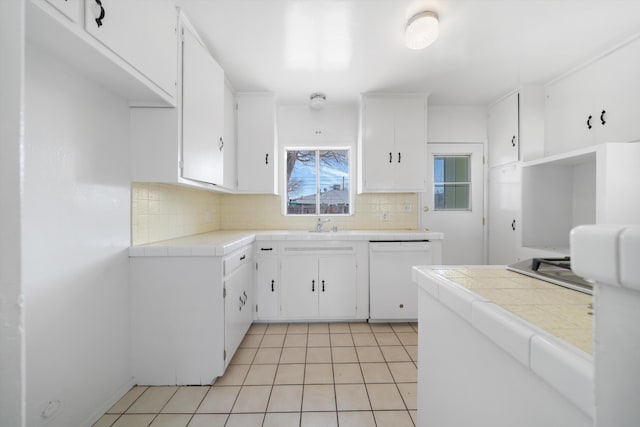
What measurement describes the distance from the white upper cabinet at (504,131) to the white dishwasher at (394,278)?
138 centimetres

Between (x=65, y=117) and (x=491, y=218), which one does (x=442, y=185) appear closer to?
(x=491, y=218)

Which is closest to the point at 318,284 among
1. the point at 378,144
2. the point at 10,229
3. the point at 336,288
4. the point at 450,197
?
the point at 336,288

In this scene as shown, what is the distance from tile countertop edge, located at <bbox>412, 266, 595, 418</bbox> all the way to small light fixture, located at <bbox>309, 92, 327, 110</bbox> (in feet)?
8.64

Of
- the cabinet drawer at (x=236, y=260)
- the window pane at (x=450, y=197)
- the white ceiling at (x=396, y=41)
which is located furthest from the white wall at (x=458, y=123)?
the cabinet drawer at (x=236, y=260)

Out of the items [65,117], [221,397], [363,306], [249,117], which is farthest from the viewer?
[249,117]

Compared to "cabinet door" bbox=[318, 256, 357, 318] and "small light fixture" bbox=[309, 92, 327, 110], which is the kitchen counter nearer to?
"cabinet door" bbox=[318, 256, 357, 318]

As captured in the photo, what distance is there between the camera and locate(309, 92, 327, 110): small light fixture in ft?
9.60

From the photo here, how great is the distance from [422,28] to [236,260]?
2059mm

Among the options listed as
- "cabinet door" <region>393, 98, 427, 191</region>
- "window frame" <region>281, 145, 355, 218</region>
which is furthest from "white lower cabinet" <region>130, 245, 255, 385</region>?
"cabinet door" <region>393, 98, 427, 191</region>

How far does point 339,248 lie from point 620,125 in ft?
7.87

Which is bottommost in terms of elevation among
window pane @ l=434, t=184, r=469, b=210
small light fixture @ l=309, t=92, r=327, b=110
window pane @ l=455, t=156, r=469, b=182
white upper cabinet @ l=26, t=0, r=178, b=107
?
window pane @ l=434, t=184, r=469, b=210

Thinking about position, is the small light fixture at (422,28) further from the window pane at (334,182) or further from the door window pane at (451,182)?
the door window pane at (451,182)

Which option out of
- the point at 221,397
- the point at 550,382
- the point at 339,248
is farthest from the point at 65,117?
the point at 339,248

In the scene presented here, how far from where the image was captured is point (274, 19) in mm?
1801
